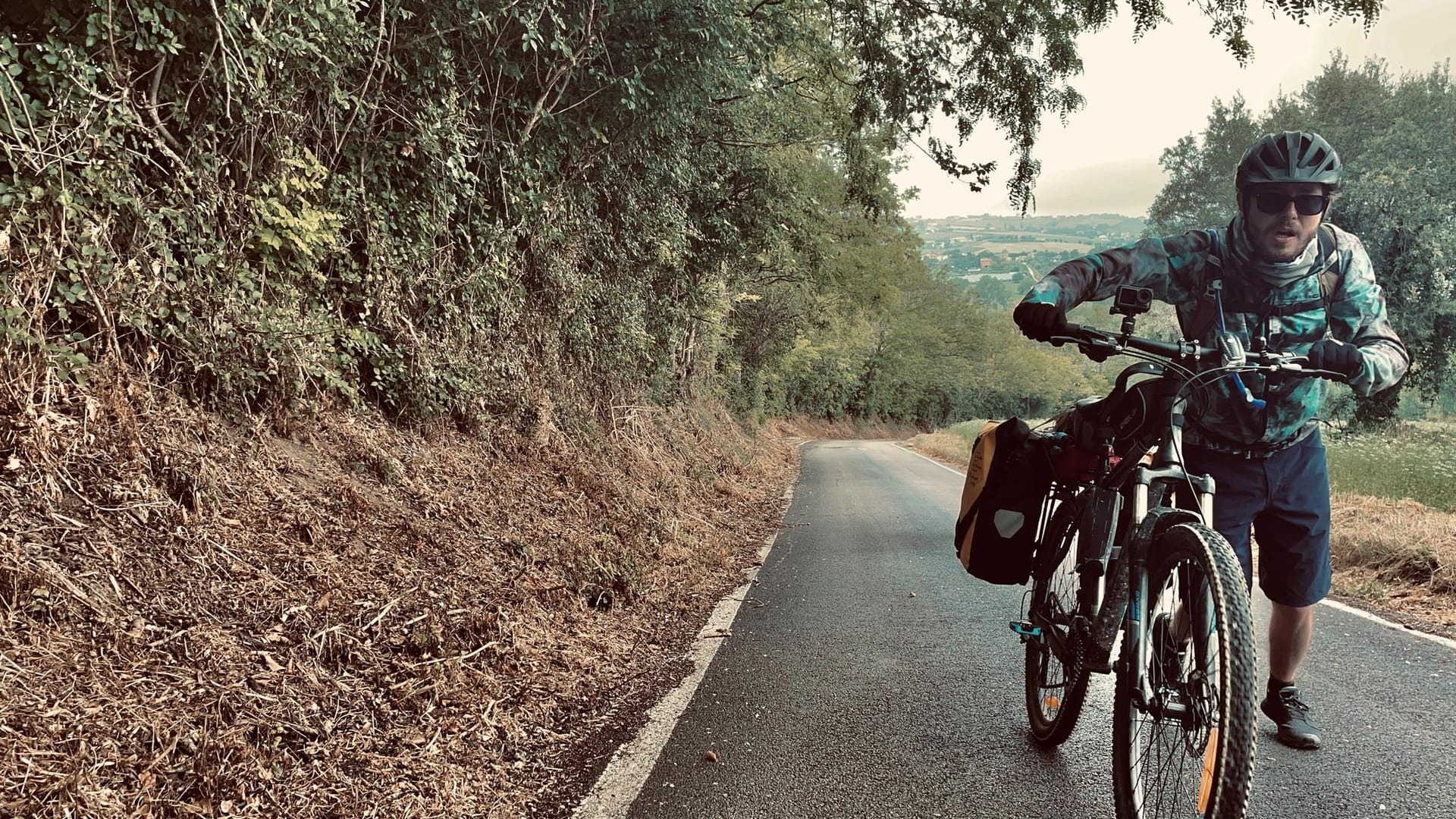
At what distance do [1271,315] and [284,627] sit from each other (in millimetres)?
4141

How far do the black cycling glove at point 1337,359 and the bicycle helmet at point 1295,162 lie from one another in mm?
658

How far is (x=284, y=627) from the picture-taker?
3.43 metres

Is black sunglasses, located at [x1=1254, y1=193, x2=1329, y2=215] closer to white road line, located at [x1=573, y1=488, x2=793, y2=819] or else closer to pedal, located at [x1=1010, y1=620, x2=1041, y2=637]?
pedal, located at [x1=1010, y1=620, x2=1041, y2=637]

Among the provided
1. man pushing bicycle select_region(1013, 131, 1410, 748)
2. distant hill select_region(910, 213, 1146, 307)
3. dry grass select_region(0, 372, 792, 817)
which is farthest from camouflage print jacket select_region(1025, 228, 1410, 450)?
distant hill select_region(910, 213, 1146, 307)

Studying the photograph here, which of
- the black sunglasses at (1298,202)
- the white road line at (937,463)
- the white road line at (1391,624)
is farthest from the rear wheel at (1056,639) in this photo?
the white road line at (937,463)

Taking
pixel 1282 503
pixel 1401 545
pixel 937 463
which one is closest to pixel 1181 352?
pixel 1282 503

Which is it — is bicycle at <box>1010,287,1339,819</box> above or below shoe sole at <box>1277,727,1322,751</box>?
above

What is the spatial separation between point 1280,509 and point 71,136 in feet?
18.0

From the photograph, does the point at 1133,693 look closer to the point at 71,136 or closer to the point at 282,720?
the point at 282,720

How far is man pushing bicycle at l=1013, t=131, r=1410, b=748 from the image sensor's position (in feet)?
9.63

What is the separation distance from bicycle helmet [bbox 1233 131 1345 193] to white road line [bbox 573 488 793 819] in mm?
3149

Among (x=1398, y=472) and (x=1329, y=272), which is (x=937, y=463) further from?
(x=1329, y=272)

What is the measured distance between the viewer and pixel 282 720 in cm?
288

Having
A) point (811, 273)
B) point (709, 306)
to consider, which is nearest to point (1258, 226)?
point (709, 306)
